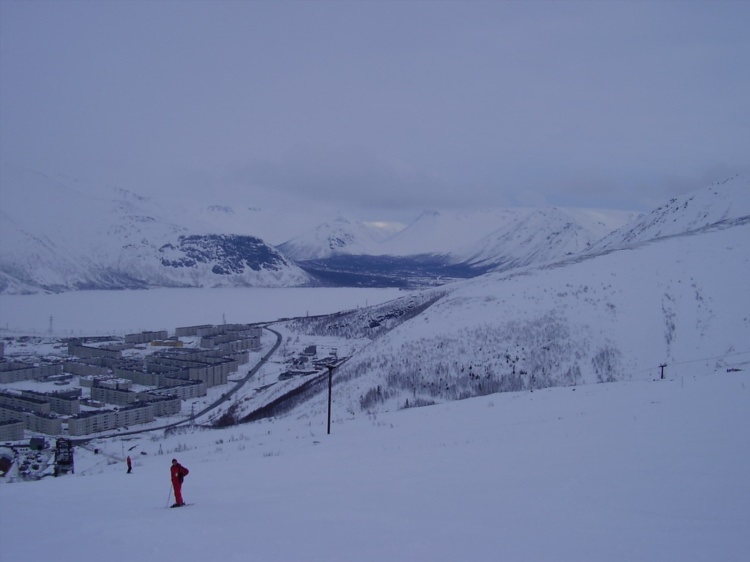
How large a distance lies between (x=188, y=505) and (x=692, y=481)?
7826 millimetres

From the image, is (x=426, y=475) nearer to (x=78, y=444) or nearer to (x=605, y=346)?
(x=605, y=346)

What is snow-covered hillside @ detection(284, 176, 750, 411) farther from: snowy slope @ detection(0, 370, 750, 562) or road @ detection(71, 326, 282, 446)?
snowy slope @ detection(0, 370, 750, 562)

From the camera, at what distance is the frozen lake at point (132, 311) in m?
105

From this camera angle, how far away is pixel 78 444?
32.2m

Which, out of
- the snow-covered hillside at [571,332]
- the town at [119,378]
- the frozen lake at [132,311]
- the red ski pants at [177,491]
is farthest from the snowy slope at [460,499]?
the frozen lake at [132,311]

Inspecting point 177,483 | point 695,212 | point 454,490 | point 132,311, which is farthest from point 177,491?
point 132,311

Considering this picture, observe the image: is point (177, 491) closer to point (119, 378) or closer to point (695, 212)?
point (119, 378)

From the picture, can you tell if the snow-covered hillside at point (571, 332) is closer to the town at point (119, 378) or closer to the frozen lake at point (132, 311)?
the town at point (119, 378)

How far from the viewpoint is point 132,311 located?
5167 inches

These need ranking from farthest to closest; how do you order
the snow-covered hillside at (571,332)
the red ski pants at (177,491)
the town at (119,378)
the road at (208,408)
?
the town at (119,378) < the road at (208,408) < the snow-covered hillside at (571,332) < the red ski pants at (177,491)

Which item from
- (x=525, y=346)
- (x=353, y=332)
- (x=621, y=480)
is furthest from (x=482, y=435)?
(x=353, y=332)

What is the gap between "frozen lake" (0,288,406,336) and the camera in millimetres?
105062

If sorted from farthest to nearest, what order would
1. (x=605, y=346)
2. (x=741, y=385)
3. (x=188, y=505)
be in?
(x=605, y=346)
(x=741, y=385)
(x=188, y=505)

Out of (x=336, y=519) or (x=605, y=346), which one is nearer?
(x=336, y=519)
